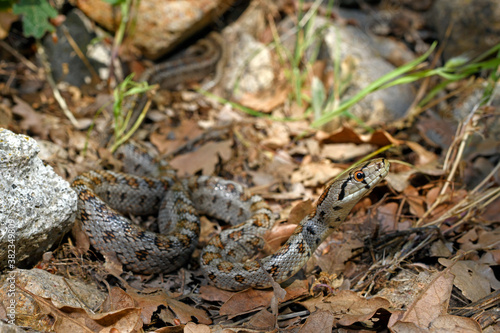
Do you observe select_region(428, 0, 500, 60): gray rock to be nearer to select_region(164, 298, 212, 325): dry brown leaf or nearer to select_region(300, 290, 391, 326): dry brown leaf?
select_region(300, 290, 391, 326): dry brown leaf

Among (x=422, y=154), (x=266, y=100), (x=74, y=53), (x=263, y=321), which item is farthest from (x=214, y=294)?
(x=74, y=53)

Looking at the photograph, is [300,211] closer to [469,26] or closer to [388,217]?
[388,217]

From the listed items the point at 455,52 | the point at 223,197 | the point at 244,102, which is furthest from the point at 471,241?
the point at 455,52

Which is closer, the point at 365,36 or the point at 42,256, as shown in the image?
the point at 42,256

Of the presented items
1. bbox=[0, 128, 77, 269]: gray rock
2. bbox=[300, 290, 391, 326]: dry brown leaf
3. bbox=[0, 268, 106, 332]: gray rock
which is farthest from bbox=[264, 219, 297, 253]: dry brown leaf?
bbox=[0, 128, 77, 269]: gray rock

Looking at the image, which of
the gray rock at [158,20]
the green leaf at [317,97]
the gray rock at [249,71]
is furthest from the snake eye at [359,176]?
the gray rock at [158,20]

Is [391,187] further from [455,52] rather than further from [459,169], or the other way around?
[455,52]
